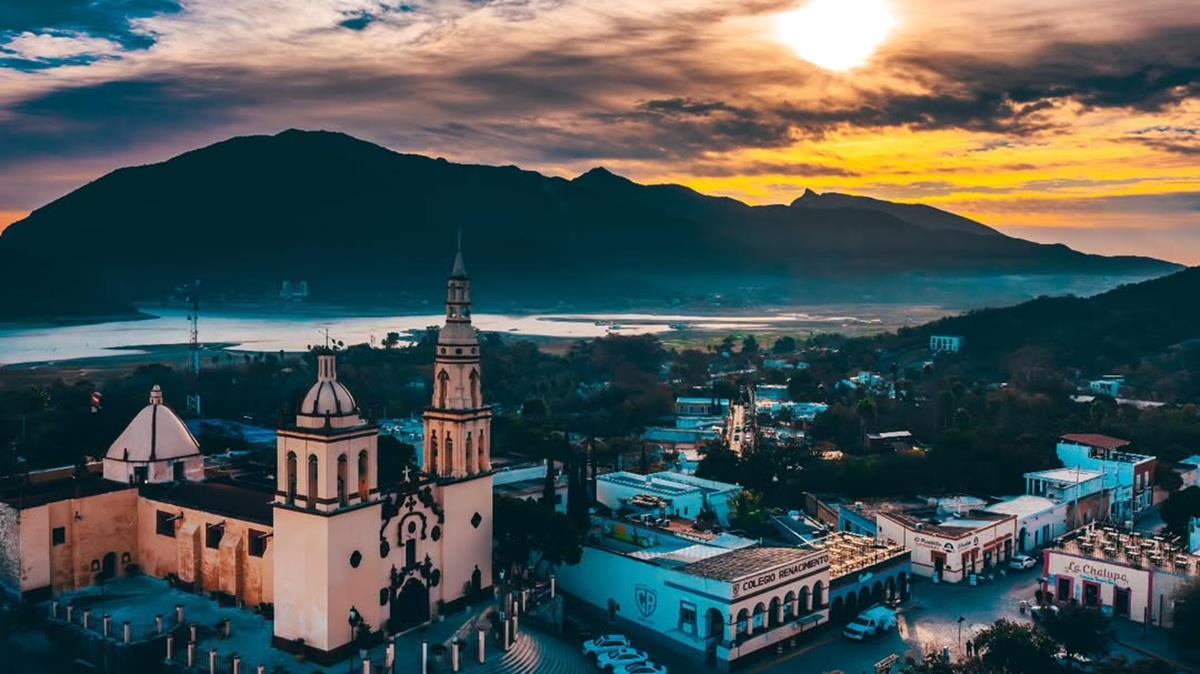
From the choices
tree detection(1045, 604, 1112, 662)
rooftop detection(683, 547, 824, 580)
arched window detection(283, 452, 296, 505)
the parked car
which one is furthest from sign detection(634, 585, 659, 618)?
arched window detection(283, 452, 296, 505)

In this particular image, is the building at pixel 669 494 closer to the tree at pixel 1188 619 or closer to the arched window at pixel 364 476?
the arched window at pixel 364 476

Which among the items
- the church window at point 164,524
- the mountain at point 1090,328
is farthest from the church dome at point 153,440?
the mountain at point 1090,328

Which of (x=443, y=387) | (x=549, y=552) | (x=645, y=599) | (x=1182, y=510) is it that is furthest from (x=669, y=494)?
(x=1182, y=510)

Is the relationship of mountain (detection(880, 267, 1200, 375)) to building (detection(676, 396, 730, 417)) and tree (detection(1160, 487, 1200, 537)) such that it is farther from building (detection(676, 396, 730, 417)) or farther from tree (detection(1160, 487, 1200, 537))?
tree (detection(1160, 487, 1200, 537))

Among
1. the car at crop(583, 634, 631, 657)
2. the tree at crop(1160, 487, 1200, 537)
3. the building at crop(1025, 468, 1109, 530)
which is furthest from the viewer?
the building at crop(1025, 468, 1109, 530)

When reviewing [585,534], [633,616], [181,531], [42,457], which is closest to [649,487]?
[585,534]

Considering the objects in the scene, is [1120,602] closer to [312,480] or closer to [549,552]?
[549,552]
